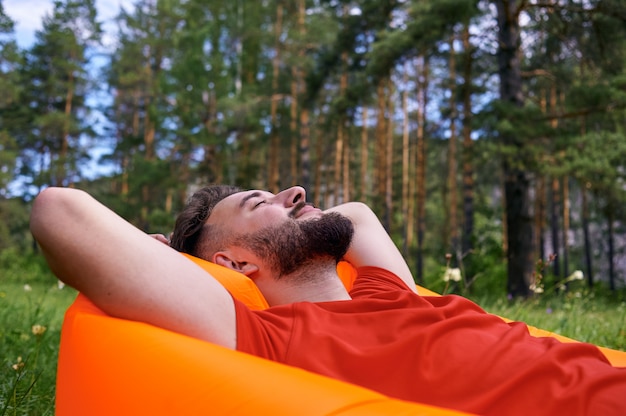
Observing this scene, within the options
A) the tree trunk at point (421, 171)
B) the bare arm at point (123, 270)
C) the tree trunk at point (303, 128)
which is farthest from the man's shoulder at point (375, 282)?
the tree trunk at point (421, 171)

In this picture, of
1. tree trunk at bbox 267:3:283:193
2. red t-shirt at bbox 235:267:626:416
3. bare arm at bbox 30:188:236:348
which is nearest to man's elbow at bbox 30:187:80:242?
bare arm at bbox 30:188:236:348

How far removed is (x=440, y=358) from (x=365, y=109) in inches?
840

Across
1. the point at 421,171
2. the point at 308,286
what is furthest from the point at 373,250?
the point at 421,171

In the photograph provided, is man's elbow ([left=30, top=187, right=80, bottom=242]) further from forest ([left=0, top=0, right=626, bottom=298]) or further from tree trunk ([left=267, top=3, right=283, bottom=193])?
tree trunk ([left=267, top=3, right=283, bottom=193])

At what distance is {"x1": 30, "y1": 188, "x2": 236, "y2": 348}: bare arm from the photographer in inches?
Result: 49.1

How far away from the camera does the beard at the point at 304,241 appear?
1801mm

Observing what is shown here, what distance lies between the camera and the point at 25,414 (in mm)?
1908

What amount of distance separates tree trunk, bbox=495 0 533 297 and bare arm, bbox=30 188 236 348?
7791mm

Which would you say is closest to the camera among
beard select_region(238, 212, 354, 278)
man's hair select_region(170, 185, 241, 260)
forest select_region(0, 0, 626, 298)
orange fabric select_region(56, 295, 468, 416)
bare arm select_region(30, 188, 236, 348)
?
orange fabric select_region(56, 295, 468, 416)

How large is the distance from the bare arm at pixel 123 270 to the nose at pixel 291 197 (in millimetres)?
581

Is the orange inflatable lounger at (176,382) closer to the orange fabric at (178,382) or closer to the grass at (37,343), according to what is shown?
the orange fabric at (178,382)

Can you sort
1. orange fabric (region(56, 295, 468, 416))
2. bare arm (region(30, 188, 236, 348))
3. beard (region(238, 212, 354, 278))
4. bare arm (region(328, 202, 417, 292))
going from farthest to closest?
bare arm (region(328, 202, 417, 292)) < beard (region(238, 212, 354, 278)) < bare arm (region(30, 188, 236, 348)) < orange fabric (region(56, 295, 468, 416))

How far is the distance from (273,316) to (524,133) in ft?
22.5

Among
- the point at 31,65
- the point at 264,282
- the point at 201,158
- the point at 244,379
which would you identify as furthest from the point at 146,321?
the point at 31,65
